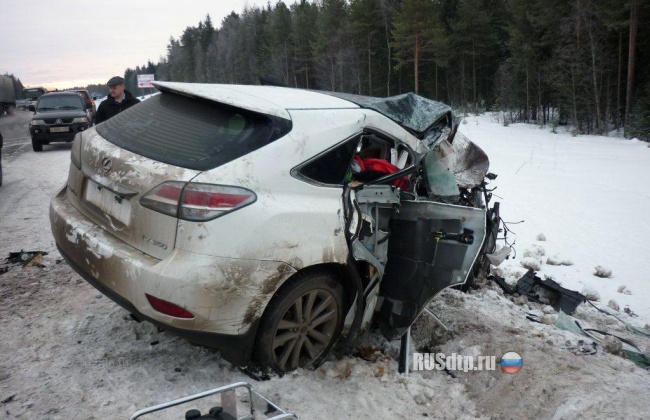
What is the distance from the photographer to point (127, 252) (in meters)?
2.86

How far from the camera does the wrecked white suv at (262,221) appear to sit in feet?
8.82

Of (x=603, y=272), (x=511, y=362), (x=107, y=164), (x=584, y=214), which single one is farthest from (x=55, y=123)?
(x=511, y=362)

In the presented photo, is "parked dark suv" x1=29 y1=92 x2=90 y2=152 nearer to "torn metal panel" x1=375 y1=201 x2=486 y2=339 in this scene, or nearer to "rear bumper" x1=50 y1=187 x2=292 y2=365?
"rear bumper" x1=50 y1=187 x2=292 y2=365

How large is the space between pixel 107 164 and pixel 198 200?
0.83 metres

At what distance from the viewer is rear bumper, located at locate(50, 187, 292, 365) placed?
2.64 metres

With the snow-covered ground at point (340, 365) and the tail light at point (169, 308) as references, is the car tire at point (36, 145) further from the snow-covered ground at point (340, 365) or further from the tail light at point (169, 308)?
the tail light at point (169, 308)

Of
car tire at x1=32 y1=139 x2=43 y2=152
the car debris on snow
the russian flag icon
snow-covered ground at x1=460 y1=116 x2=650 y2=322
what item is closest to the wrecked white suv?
the russian flag icon

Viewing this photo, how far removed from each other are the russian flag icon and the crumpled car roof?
1.75 metres

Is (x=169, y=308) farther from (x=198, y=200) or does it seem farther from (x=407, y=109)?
(x=407, y=109)

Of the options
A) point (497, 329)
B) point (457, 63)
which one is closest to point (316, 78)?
point (457, 63)

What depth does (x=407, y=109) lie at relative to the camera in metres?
3.91

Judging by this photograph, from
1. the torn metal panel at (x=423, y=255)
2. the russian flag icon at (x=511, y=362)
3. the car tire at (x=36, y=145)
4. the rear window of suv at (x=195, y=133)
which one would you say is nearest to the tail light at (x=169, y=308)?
the rear window of suv at (x=195, y=133)

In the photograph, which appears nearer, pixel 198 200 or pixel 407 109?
pixel 198 200

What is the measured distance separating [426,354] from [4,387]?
284 cm
